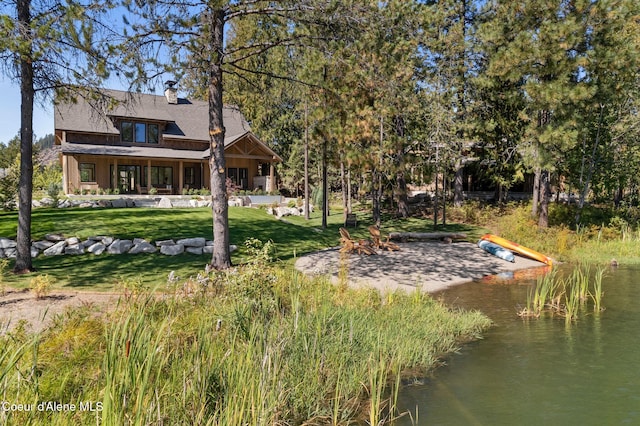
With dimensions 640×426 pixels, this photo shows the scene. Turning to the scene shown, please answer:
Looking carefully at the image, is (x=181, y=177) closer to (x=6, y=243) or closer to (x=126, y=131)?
(x=126, y=131)

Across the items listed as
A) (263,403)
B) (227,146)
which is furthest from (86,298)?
(227,146)

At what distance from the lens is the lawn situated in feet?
32.2

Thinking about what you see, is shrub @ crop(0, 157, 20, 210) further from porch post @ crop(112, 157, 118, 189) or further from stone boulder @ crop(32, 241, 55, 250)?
stone boulder @ crop(32, 241, 55, 250)

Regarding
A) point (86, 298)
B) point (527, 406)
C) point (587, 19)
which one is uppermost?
point (587, 19)

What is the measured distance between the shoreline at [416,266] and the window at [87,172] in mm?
22088

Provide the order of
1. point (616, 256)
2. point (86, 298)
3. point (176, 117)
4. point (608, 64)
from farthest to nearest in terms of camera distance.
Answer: point (176, 117) → point (608, 64) → point (616, 256) → point (86, 298)

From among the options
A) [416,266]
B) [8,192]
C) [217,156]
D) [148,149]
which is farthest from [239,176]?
[217,156]

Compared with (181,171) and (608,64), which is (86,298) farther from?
(181,171)

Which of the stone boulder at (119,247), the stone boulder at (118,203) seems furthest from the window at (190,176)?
the stone boulder at (119,247)

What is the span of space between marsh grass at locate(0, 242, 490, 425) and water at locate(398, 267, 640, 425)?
429 mm

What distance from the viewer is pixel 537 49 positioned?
17.2 meters

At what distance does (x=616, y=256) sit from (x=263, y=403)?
16544mm

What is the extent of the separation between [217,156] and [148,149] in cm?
2254

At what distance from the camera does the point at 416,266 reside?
1303 cm
